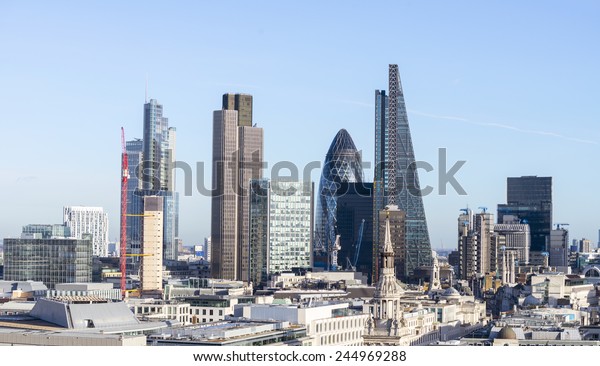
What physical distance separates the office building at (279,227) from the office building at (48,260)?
44382 millimetres

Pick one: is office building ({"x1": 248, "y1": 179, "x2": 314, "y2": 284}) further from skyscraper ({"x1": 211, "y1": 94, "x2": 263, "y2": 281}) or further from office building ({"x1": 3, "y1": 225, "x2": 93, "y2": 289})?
office building ({"x1": 3, "y1": 225, "x2": 93, "y2": 289})

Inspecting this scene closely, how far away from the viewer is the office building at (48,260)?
12424 cm

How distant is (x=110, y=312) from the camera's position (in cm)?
5972

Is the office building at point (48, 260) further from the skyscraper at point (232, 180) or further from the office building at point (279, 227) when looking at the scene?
the skyscraper at point (232, 180)

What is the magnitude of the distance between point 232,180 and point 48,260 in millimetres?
57965

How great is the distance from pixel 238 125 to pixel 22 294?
8280 centimetres

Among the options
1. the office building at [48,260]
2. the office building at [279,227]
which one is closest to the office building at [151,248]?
the office building at [48,260]

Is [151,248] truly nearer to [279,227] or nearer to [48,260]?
[48,260]

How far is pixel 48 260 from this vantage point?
124625mm

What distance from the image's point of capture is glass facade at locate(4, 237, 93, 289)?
407 feet

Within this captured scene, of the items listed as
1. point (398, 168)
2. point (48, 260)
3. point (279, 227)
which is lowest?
point (48, 260)

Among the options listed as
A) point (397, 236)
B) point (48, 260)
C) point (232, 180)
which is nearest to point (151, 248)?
point (48, 260)
